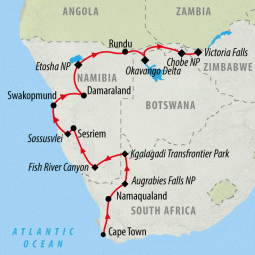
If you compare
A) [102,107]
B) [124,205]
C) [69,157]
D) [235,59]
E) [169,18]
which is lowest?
[124,205]

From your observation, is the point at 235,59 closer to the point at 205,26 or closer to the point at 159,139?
the point at 205,26

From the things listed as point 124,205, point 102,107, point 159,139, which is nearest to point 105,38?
point 102,107

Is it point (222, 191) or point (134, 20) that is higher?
point (134, 20)

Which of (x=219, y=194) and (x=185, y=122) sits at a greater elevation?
(x=185, y=122)

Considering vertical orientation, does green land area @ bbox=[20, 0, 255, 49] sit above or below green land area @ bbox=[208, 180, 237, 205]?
above
